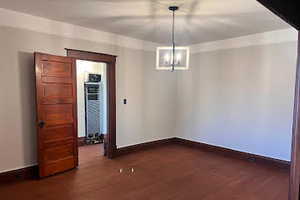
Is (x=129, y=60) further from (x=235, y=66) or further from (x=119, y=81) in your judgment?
(x=235, y=66)

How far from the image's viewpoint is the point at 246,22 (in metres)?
3.48

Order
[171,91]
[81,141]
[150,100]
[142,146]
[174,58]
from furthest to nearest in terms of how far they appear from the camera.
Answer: [171,91], [81,141], [150,100], [142,146], [174,58]

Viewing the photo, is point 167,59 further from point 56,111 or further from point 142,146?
point 142,146

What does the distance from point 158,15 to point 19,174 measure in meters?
3.29

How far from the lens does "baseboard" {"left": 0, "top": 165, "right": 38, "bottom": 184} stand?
10.5 feet

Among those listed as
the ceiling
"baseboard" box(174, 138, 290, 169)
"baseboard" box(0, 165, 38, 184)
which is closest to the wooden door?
"baseboard" box(0, 165, 38, 184)

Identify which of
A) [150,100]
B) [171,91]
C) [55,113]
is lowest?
[55,113]

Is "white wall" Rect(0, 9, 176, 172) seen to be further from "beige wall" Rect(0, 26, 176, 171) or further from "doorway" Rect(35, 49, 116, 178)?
"doorway" Rect(35, 49, 116, 178)

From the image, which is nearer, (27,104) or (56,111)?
(27,104)

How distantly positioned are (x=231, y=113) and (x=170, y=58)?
7.51ft

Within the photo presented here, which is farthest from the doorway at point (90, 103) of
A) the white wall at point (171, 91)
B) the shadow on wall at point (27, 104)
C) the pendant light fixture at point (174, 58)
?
the pendant light fixture at point (174, 58)

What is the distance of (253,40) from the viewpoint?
423 cm

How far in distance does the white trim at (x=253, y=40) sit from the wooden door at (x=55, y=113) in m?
3.05

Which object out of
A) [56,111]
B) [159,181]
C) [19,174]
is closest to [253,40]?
[159,181]
